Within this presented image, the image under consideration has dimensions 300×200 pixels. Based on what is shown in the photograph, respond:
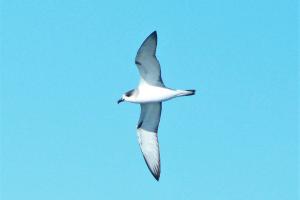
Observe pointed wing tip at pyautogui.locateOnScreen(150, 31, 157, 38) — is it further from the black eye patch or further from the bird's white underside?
the black eye patch

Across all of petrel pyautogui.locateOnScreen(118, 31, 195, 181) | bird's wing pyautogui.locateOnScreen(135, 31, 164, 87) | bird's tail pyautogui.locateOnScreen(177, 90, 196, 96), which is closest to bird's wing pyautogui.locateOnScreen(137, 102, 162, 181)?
petrel pyautogui.locateOnScreen(118, 31, 195, 181)

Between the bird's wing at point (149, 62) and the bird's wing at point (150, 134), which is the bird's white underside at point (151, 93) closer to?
the bird's wing at point (149, 62)

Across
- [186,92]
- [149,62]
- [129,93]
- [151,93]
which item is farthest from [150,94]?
[186,92]

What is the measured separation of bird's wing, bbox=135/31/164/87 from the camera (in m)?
28.0

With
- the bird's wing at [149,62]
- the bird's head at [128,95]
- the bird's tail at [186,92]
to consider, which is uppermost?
the bird's wing at [149,62]

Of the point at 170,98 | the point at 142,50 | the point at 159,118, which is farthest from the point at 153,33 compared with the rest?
the point at 159,118

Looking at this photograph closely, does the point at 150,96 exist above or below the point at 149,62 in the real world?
below

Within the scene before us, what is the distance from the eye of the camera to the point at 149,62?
28766 millimetres

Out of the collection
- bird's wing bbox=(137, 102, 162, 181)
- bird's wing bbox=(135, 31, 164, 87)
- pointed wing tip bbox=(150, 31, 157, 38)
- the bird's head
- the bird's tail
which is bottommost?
bird's wing bbox=(137, 102, 162, 181)

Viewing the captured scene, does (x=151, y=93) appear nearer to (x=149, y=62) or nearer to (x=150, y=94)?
(x=150, y=94)

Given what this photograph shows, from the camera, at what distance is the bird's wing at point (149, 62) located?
28.0 meters

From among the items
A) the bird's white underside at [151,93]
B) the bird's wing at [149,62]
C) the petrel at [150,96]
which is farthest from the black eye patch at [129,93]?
the bird's wing at [149,62]

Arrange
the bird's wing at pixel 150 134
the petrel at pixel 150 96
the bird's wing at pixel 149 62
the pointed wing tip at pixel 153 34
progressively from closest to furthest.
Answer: the pointed wing tip at pixel 153 34 < the bird's wing at pixel 149 62 < the petrel at pixel 150 96 < the bird's wing at pixel 150 134

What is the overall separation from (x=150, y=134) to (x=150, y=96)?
2.47 metres
